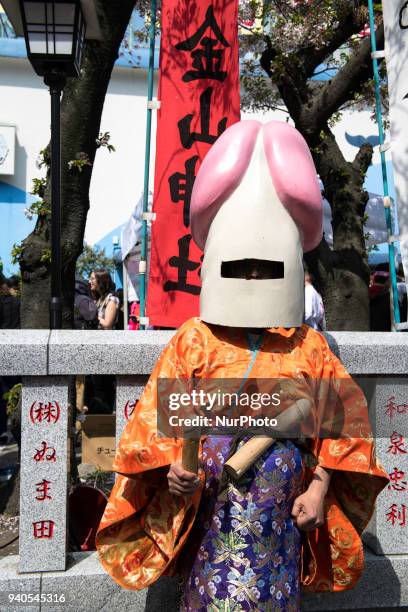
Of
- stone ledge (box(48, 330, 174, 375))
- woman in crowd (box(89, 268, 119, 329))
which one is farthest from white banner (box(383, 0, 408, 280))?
woman in crowd (box(89, 268, 119, 329))

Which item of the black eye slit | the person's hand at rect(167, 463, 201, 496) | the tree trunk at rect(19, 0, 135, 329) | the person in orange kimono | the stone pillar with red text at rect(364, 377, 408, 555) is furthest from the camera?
the tree trunk at rect(19, 0, 135, 329)

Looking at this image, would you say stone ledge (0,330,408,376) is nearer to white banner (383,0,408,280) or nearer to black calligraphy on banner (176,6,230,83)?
white banner (383,0,408,280)

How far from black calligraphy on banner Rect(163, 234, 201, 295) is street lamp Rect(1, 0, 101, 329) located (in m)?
0.94

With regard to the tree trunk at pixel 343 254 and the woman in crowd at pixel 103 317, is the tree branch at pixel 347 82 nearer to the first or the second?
the tree trunk at pixel 343 254

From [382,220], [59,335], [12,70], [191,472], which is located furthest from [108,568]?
[12,70]

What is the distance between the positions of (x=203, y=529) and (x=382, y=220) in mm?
7918

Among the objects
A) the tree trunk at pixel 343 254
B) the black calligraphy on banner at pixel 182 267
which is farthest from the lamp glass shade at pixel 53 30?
the tree trunk at pixel 343 254

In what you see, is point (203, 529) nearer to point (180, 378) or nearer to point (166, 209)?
point (180, 378)

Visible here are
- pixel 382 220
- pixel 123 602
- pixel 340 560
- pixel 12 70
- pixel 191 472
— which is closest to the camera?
pixel 191 472

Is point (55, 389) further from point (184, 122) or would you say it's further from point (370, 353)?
point (184, 122)

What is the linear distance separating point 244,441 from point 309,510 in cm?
33

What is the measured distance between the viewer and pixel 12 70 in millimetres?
14703

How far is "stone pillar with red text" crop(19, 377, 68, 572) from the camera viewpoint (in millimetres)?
2838

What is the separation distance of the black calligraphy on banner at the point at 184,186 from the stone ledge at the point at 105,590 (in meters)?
2.23
